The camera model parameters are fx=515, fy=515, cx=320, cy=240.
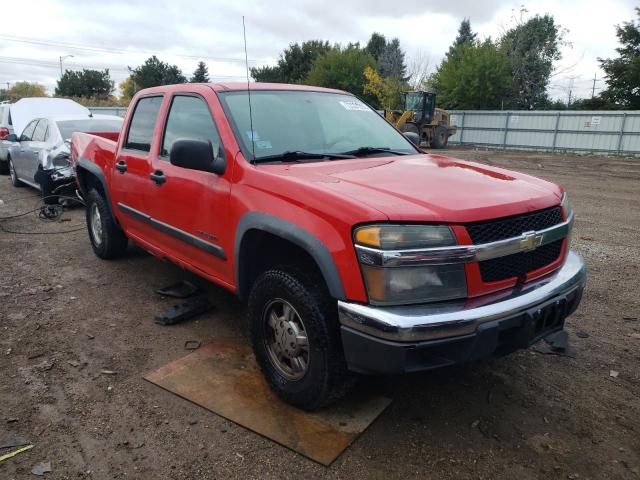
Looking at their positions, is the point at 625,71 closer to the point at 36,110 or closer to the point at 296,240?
the point at 36,110

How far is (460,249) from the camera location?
2.37 metres

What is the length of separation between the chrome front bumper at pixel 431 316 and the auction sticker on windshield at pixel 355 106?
2102 millimetres

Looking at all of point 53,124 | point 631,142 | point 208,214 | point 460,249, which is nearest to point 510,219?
point 460,249

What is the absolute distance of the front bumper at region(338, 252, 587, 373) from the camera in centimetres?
229

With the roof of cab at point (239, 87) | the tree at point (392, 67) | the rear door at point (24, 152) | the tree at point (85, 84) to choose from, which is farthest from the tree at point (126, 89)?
the roof of cab at point (239, 87)

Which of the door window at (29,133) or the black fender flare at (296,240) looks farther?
the door window at (29,133)

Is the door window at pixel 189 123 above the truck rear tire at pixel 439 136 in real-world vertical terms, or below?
above

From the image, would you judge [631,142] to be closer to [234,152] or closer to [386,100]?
[386,100]

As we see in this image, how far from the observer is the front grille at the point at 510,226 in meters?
2.46

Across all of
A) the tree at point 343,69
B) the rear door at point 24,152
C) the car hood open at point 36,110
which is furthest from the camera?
the tree at point 343,69

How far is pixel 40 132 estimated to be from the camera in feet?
31.6

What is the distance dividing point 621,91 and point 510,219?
37.6 m

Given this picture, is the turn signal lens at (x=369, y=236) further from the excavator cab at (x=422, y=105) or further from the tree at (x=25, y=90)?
the tree at (x=25, y=90)

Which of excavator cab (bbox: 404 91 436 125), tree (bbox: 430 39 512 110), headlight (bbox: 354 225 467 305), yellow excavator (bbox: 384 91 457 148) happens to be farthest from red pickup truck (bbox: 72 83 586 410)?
tree (bbox: 430 39 512 110)
